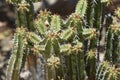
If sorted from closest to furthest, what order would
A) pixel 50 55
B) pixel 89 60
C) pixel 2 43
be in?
pixel 50 55
pixel 89 60
pixel 2 43

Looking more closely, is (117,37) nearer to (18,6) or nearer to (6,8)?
(18,6)

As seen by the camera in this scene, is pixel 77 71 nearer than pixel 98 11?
Yes

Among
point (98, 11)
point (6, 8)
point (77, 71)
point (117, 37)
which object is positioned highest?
point (6, 8)

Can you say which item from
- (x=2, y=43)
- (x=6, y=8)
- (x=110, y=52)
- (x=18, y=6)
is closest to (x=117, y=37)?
(x=110, y=52)

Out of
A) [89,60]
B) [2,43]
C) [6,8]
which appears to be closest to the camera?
[89,60]

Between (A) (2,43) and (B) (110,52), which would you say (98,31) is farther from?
(A) (2,43)

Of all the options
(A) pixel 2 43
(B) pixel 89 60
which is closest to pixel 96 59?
(B) pixel 89 60

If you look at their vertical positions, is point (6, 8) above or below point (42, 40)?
above
